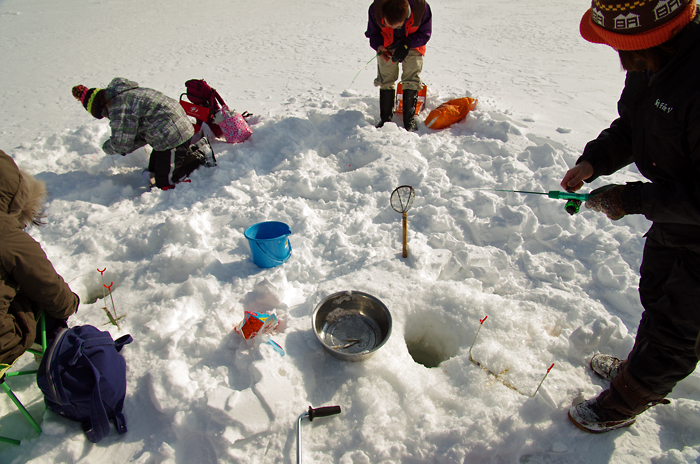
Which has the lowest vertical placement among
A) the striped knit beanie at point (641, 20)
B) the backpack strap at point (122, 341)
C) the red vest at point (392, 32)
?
the backpack strap at point (122, 341)

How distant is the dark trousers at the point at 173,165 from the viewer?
4.34m

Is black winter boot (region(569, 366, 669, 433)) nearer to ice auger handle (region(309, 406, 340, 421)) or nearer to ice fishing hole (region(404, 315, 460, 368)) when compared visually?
ice fishing hole (region(404, 315, 460, 368))

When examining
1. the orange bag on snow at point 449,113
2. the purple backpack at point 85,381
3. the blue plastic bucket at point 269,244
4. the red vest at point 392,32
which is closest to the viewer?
the purple backpack at point 85,381

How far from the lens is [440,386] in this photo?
2.25 metres

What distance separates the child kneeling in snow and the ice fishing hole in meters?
3.29

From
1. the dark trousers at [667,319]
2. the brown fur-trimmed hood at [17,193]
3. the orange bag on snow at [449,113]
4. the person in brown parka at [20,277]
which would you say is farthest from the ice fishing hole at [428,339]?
the orange bag on snow at [449,113]

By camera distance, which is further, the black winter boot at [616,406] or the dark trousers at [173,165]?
the dark trousers at [173,165]

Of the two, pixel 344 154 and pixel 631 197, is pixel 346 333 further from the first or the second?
pixel 344 154

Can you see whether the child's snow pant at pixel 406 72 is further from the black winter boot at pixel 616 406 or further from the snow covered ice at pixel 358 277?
the black winter boot at pixel 616 406

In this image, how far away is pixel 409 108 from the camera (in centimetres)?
514

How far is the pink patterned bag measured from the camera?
4.92 metres

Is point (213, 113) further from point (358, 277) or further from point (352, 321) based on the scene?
point (352, 321)

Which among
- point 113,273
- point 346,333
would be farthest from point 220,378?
point 113,273

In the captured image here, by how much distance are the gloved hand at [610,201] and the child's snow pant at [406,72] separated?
3.69 metres
